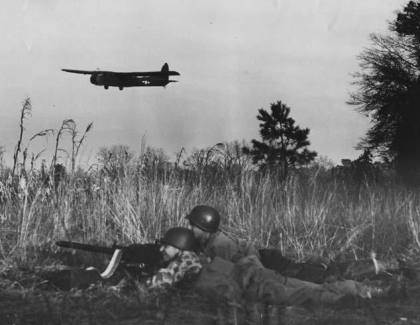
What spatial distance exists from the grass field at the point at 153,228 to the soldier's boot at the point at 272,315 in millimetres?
84

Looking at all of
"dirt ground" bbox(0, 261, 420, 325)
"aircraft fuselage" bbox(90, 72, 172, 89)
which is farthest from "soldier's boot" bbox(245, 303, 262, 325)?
"aircraft fuselage" bbox(90, 72, 172, 89)

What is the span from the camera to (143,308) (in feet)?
15.4

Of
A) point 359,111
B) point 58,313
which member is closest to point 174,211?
point 58,313

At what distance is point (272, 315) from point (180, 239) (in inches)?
48.0

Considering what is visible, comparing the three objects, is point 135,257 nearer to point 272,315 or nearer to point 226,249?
point 226,249

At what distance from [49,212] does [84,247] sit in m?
1.67

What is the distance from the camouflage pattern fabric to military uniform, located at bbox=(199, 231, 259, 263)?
0.41 m

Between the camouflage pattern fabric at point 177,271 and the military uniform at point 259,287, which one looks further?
the camouflage pattern fabric at point 177,271

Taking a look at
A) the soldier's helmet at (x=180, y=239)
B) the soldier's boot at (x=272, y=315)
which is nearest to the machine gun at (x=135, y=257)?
the soldier's helmet at (x=180, y=239)

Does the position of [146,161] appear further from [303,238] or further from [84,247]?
[84,247]

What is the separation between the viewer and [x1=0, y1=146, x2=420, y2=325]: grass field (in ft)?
15.2

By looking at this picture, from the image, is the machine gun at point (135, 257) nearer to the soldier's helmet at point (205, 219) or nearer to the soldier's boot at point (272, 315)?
the soldier's helmet at point (205, 219)

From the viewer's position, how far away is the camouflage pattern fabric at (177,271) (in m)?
5.13

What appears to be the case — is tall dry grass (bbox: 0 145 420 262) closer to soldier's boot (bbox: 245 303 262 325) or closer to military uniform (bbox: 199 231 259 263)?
military uniform (bbox: 199 231 259 263)
